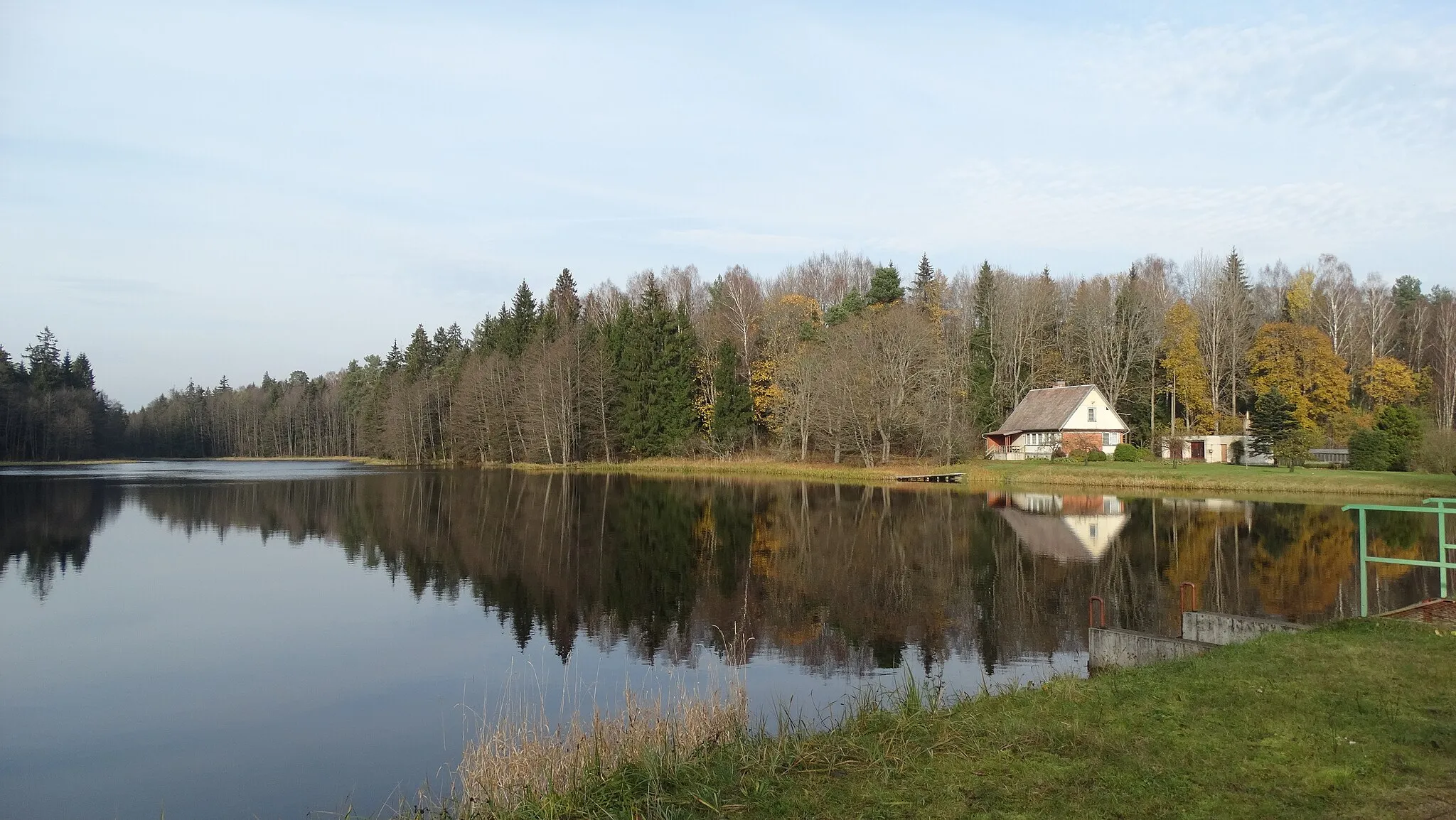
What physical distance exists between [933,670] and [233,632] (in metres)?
12.9

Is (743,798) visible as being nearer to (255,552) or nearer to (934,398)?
(255,552)

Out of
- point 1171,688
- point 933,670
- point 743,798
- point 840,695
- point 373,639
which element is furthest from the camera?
point 373,639

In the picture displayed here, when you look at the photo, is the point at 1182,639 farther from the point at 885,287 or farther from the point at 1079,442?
the point at 885,287

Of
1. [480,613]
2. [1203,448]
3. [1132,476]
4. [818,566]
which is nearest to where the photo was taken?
[480,613]

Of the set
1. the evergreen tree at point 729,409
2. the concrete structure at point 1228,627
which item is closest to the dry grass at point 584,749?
the concrete structure at point 1228,627

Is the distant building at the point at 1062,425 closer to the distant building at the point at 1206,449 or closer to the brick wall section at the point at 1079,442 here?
the brick wall section at the point at 1079,442

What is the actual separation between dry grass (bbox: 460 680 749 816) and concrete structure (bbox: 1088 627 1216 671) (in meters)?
5.68

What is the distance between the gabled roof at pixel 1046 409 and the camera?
55.6 metres

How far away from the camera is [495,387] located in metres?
74.2

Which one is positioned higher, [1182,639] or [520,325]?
[520,325]

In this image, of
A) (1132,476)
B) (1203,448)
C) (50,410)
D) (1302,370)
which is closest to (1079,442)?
(1132,476)

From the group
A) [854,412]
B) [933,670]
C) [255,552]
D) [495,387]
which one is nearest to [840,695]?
[933,670]

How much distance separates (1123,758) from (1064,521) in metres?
27.2

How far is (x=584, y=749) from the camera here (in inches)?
311
